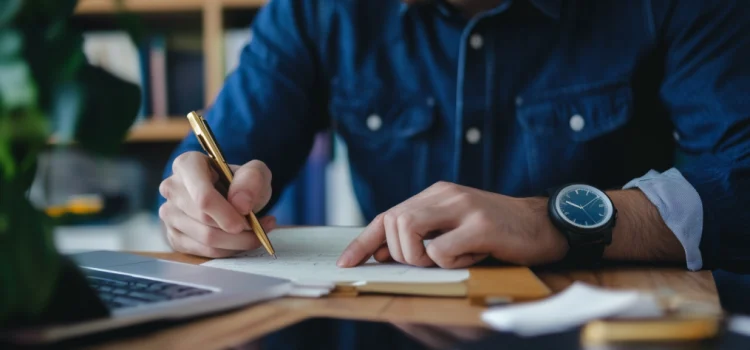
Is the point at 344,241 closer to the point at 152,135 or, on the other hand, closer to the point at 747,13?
the point at 747,13

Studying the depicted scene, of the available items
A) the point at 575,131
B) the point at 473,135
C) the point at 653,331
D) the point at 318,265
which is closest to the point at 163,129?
the point at 473,135

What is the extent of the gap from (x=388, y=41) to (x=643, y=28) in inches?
16.2

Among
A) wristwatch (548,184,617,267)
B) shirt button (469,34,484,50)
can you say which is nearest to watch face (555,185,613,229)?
wristwatch (548,184,617,267)

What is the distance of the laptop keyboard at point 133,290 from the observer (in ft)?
1.64

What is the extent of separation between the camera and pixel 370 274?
2.10ft

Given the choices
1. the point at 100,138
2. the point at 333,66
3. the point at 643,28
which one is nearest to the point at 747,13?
the point at 643,28

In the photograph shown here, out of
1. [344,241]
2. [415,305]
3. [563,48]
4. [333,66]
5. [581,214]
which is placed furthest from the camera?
[333,66]

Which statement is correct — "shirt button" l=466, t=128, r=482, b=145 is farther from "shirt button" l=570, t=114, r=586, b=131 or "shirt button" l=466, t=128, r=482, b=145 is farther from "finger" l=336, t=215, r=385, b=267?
"finger" l=336, t=215, r=385, b=267

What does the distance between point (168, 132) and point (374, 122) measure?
3.28 ft

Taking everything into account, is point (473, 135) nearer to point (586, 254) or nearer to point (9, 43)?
point (586, 254)

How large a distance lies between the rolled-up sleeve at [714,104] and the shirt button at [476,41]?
0.27 m

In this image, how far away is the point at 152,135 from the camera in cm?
201

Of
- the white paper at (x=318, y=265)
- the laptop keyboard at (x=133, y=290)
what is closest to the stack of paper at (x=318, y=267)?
the white paper at (x=318, y=265)

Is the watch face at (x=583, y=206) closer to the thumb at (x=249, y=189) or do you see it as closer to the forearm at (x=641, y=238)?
→ the forearm at (x=641, y=238)
